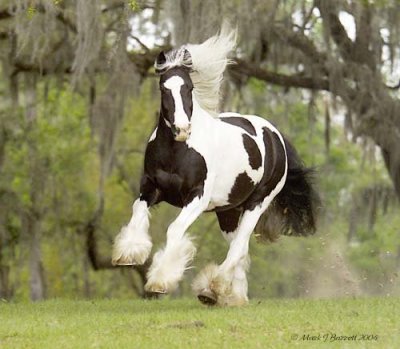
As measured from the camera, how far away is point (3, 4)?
59.0 ft

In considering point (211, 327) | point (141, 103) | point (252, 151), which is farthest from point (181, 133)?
point (141, 103)

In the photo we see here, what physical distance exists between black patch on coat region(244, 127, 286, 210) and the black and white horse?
0.01 metres

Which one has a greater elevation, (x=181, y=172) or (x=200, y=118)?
(x=200, y=118)

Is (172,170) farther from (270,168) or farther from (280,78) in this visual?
(280,78)

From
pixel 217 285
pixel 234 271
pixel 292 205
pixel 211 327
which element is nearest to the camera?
pixel 211 327

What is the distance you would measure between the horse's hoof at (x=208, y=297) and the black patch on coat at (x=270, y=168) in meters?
1.14

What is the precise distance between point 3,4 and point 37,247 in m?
7.25

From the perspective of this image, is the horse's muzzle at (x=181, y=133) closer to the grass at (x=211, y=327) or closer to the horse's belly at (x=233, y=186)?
the horse's belly at (x=233, y=186)

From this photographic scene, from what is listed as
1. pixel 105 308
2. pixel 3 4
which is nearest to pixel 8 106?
pixel 3 4

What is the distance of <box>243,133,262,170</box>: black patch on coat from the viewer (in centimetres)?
1127

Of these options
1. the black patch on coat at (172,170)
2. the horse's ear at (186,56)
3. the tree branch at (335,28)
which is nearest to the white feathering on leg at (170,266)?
the black patch on coat at (172,170)

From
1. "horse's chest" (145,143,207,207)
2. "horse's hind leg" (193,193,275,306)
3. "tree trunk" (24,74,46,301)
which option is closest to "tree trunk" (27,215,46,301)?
"tree trunk" (24,74,46,301)

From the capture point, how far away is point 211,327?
9008mm

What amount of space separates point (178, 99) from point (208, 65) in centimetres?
77
